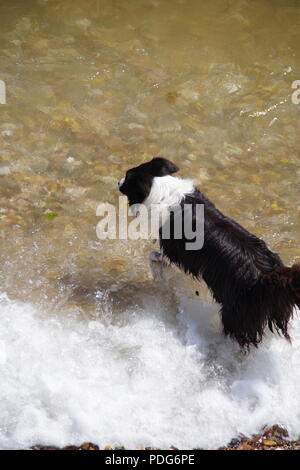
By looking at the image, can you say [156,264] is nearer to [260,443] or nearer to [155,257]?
[155,257]

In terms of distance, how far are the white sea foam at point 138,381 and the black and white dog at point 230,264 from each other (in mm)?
304

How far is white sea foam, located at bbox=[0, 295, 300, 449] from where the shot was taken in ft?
13.0

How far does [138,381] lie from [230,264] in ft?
3.73

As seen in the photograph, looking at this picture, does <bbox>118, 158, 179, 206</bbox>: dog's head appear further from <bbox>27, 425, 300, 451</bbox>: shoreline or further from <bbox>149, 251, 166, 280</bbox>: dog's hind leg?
<bbox>27, 425, 300, 451</bbox>: shoreline

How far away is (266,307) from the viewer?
12.2ft

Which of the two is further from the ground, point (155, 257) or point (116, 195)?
point (116, 195)

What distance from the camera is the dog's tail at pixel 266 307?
3582 mm

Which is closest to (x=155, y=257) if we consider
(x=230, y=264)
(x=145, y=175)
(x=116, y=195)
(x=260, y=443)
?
(x=145, y=175)

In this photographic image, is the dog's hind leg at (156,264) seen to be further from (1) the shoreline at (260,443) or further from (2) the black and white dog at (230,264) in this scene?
(1) the shoreline at (260,443)

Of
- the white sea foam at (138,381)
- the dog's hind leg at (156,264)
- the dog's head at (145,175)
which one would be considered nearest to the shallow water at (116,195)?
the white sea foam at (138,381)

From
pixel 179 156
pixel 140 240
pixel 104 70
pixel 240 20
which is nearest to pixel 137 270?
pixel 140 240
